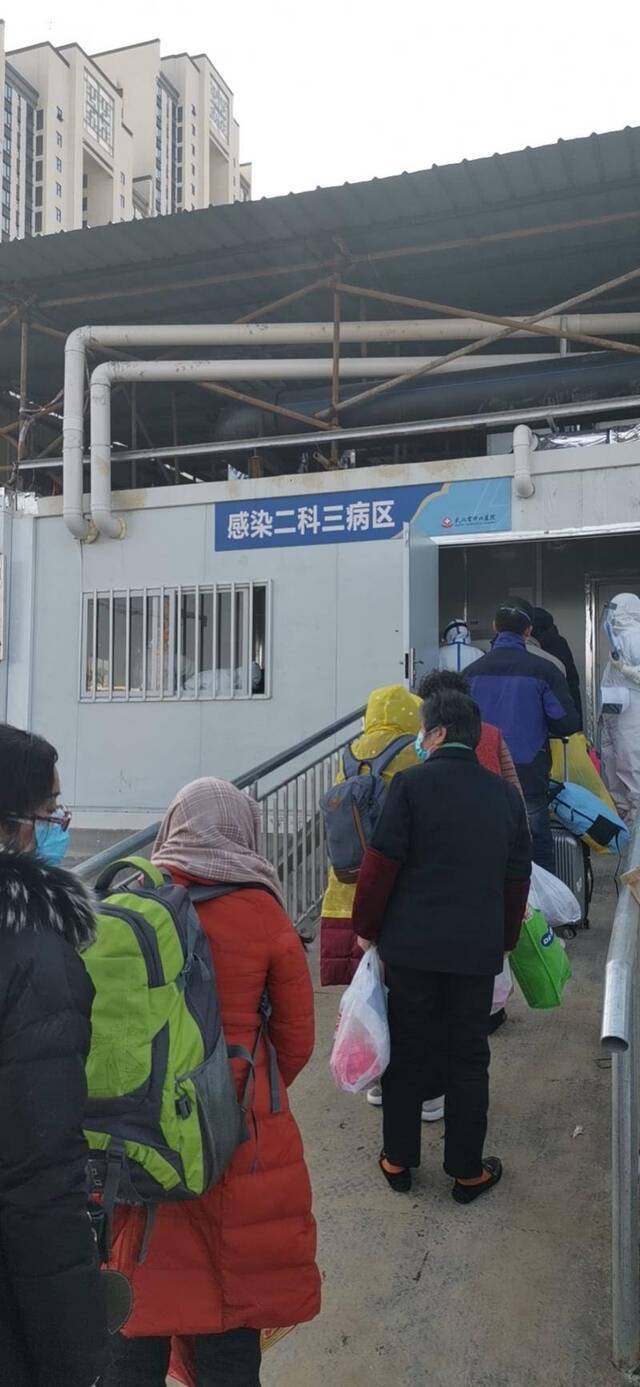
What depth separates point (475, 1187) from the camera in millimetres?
2852

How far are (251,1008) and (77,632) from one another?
24.4 feet

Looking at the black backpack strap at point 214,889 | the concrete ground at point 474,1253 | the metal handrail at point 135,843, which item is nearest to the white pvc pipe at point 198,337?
the metal handrail at point 135,843

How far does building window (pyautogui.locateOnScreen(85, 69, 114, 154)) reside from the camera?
226 feet

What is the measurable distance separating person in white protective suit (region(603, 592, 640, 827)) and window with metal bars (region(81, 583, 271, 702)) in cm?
297

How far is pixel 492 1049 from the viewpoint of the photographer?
386 cm

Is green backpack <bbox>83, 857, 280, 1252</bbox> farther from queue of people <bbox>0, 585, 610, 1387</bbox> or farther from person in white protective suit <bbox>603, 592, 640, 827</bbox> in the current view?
person in white protective suit <bbox>603, 592, 640, 827</bbox>

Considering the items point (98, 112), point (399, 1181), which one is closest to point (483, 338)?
point (399, 1181)

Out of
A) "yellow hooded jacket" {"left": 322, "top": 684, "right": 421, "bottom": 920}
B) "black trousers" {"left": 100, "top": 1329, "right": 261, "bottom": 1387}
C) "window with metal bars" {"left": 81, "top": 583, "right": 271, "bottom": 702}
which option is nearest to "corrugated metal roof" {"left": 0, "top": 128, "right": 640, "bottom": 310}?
"window with metal bars" {"left": 81, "top": 583, "right": 271, "bottom": 702}

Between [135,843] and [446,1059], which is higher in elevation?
[135,843]

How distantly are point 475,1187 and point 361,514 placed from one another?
597cm

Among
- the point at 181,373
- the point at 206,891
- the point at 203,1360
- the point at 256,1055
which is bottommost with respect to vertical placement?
the point at 203,1360

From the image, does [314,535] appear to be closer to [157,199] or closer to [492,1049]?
[492,1049]

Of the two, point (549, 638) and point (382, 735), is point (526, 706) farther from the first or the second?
point (549, 638)

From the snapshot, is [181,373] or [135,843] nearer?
[135,843]
